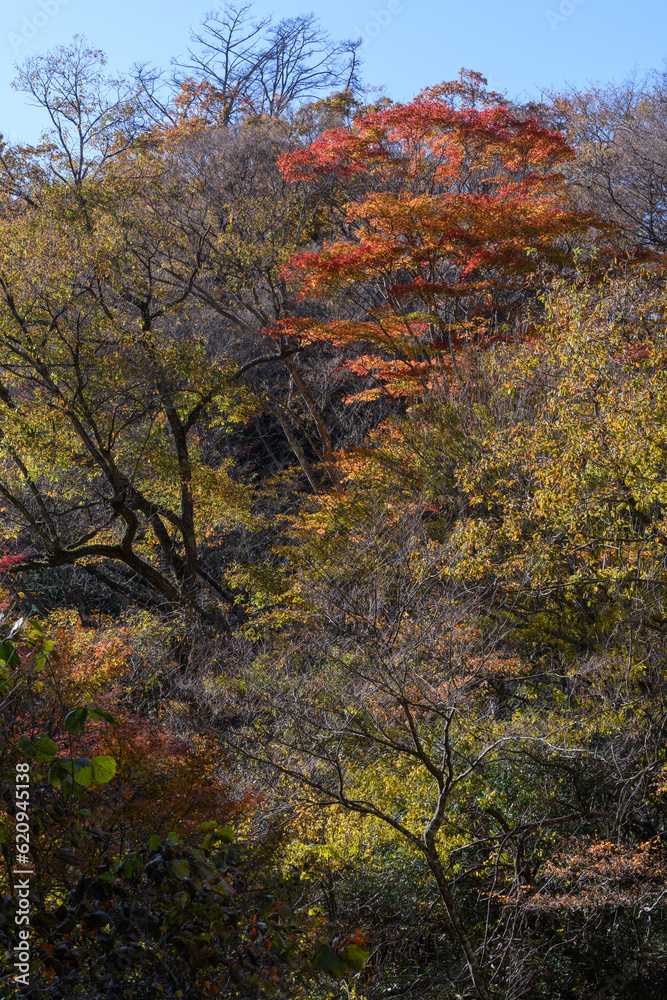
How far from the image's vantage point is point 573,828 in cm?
759

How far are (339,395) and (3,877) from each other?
61.8 ft

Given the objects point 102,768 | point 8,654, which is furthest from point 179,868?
point 8,654

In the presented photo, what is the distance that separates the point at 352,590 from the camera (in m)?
8.48

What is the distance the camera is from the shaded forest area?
9.70 ft

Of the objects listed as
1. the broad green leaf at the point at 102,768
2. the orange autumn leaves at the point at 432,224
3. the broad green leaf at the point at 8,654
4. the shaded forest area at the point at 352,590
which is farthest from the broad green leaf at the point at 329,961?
the orange autumn leaves at the point at 432,224

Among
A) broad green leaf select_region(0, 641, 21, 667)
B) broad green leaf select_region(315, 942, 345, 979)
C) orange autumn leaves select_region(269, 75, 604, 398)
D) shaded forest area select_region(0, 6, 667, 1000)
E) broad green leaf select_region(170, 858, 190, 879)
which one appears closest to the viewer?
broad green leaf select_region(0, 641, 21, 667)

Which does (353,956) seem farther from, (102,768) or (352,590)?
(352,590)

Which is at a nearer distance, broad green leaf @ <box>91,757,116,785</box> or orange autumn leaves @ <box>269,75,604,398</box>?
broad green leaf @ <box>91,757,116,785</box>

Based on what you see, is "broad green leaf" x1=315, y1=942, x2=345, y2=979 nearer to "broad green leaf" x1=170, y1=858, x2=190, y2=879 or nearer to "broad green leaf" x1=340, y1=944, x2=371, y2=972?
"broad green leaf" x1=340, y1=944, x2=371, y2=972

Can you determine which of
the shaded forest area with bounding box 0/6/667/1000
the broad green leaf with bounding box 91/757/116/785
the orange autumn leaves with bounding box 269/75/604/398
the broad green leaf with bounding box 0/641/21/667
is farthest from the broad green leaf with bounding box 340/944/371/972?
the orange autumn leaves with bounding box 269/75/604/398

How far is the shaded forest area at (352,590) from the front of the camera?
296 centimetres

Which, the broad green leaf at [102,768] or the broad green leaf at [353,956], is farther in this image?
the broad green leaf at [353,956]

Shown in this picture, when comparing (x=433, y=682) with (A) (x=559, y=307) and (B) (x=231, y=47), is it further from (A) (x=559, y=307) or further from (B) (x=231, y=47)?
(B) (x=231, y=47)

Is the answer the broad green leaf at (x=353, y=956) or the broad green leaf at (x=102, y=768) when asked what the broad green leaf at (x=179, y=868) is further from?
the broad green leaf at (x=353, y=956)
